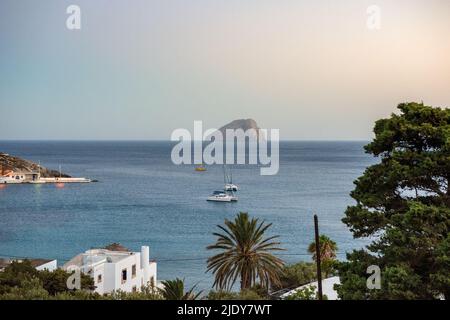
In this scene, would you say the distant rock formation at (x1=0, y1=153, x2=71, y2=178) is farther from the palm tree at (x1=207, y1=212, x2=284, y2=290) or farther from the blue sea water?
the palm tree at (x1=207, y1=212, x2=284, y2=290)

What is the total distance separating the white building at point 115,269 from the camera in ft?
56.2

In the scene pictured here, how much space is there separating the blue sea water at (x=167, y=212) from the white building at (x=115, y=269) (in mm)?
4972

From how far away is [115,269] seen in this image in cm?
1742

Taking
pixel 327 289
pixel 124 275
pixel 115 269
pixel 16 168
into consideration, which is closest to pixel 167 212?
pixel 124 275

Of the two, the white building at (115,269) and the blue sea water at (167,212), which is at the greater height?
the blue sea water at (167,212)

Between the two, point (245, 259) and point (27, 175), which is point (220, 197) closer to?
point (27, 175)

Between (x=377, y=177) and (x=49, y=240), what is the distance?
108ft

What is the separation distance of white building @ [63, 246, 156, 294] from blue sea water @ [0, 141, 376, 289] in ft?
16.3

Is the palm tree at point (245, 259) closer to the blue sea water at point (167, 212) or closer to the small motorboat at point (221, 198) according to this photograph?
the blue sea water at point (167, 212)

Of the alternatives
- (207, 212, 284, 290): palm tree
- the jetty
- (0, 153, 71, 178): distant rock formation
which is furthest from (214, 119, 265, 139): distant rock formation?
(207, 212, 284, 290): palm tree

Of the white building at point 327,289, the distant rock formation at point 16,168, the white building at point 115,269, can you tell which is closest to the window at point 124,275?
the white building at point 115,269

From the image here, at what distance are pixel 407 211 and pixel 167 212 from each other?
123ft

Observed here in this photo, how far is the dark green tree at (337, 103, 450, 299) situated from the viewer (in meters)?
7.47
